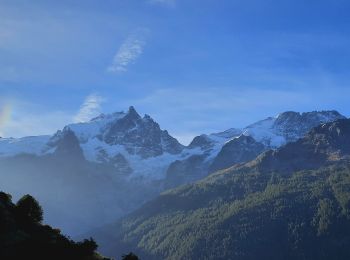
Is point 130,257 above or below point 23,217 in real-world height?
below

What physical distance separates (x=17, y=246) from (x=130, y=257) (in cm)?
1205

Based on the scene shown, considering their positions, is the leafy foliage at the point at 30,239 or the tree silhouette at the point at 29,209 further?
the tree silhouette at the point at 29,209

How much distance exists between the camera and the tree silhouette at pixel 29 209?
8262cm

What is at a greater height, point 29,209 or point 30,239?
point 29,209

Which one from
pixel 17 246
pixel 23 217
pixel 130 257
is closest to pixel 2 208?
pixel 23 217

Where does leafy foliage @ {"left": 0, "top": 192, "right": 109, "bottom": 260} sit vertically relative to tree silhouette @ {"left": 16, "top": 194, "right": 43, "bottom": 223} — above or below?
below

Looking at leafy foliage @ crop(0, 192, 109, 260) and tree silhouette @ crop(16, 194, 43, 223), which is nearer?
leafy foliage @ crop(0, 192, 109, 260)

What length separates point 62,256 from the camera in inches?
2559

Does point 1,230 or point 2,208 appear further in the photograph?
point 2,208

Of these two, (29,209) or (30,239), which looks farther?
(29,209)

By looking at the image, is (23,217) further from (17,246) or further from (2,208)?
(17,246)

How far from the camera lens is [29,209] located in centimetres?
8381

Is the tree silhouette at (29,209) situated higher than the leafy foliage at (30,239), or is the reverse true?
the tree silhouette at (29,209)

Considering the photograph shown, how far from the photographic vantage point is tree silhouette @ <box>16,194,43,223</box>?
271ft
